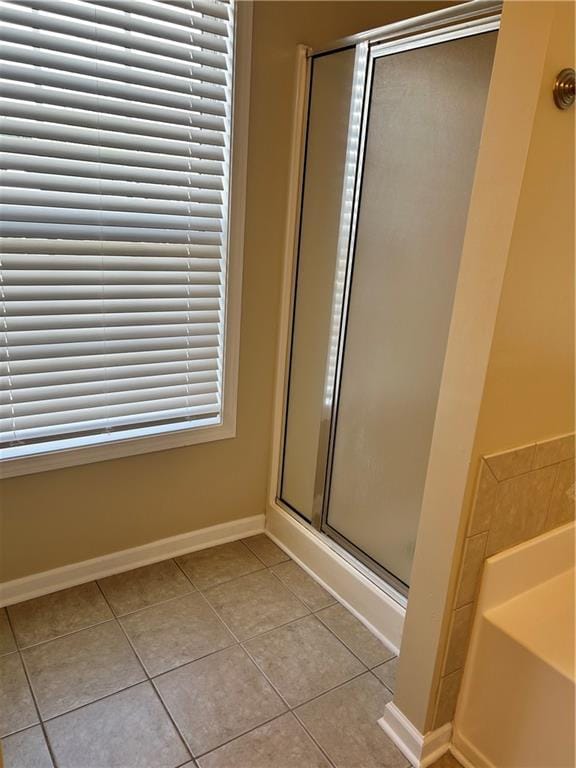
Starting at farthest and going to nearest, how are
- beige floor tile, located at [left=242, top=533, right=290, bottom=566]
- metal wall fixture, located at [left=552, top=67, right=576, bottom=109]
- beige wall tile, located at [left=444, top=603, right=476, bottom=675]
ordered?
beige floor tile, located at [left=242, top=533, right=290, bottom=566]
beige wall tile, located at [left=444, top=603, right=476, bottom=675]
metal wall fixture, located at [left=552, top=67, right=576, bottom=109]

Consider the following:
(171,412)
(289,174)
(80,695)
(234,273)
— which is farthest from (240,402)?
(80,695)

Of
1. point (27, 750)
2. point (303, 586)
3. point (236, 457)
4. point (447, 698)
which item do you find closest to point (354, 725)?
point (447, 698)

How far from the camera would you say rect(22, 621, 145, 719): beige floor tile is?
5.29 ft

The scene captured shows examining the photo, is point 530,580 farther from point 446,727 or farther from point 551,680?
point 446,727

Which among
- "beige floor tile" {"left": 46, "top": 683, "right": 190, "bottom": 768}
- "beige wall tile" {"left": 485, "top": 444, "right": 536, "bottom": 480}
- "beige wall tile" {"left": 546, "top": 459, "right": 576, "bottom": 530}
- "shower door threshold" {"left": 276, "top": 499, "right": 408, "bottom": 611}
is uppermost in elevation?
"beige wall tile" {"left": 485, "top": 444, "right": 536, "bottom": 480}

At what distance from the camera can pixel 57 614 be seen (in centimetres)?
194

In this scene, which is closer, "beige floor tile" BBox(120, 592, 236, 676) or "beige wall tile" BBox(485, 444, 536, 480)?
"beige wall tile" BBox(485, 444, 536, 480)

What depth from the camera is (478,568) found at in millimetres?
1346

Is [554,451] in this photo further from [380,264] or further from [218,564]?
[218,564]

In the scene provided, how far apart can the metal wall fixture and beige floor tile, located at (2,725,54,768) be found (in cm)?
193

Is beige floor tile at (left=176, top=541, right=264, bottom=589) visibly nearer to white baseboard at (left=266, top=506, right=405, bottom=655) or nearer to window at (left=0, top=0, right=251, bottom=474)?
white baseboard at (left=266, top=506, right=405, bottom=655)

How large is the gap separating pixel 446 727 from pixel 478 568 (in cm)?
52

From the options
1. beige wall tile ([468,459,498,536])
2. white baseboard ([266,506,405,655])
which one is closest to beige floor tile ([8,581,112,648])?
white baseboard ([266,506,405,655])

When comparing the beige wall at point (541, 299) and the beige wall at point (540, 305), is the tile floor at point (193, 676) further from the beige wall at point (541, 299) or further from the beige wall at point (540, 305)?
the beige wall at point (541, 299)
